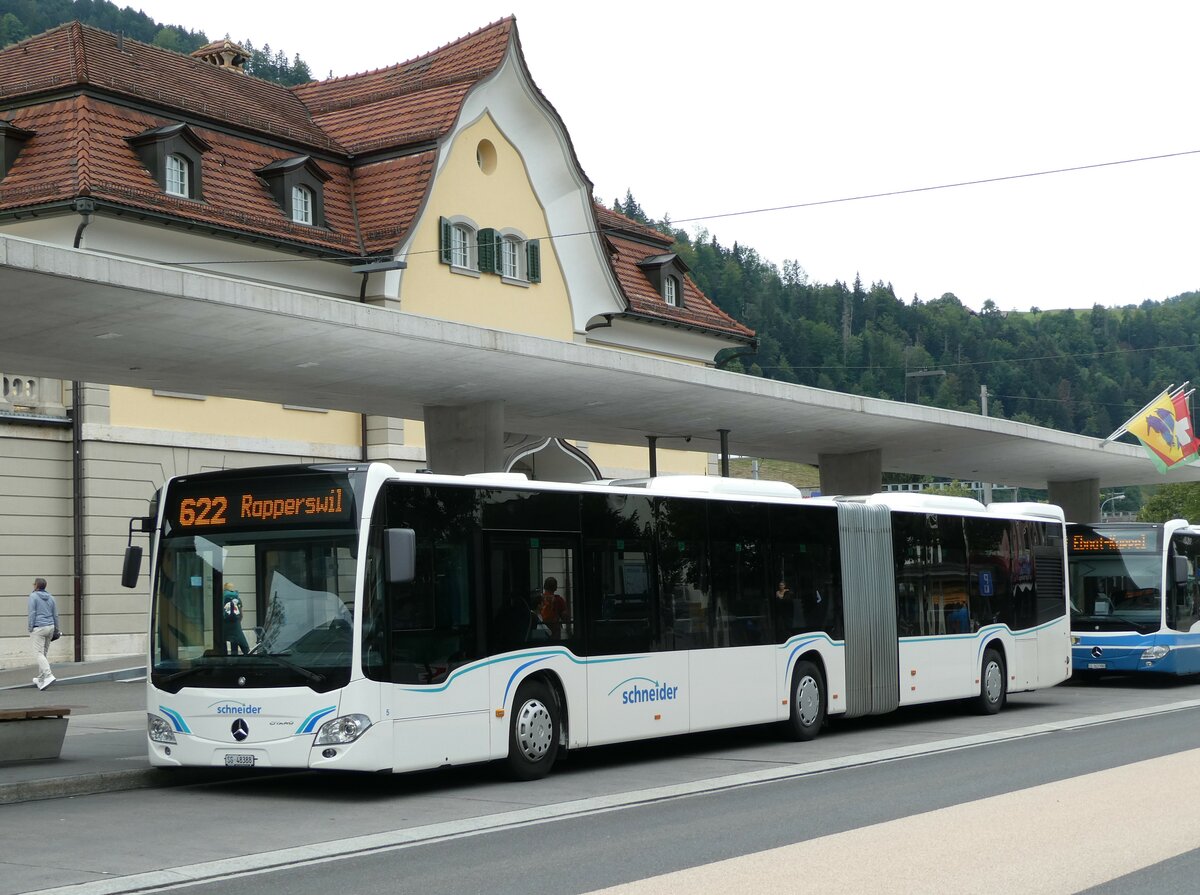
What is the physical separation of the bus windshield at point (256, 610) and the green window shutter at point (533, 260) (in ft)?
89.0

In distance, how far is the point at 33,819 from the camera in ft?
37.8

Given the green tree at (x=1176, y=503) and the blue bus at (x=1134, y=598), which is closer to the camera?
the blue bus at (x=1134, y=598)

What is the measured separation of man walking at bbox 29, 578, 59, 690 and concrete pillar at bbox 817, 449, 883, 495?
Result: 1579 centimetres

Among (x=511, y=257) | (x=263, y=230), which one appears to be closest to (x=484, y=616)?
(x=263, y=230)

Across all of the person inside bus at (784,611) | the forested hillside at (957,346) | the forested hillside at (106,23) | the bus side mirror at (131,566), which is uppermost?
the forested hillside at (106,23)

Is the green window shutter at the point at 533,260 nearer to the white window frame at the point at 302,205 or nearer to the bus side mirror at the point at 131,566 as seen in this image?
the white window frame at the point at 302,205

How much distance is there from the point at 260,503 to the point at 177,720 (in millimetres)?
1862

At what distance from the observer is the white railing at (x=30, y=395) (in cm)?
2977

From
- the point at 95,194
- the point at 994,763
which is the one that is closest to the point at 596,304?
the point at 95,194

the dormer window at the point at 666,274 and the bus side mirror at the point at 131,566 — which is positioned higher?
the dormer window at the point at 666,274

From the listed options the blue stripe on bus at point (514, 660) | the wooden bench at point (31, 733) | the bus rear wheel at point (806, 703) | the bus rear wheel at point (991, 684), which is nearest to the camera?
the blue stripe on bus at point (514, 660)

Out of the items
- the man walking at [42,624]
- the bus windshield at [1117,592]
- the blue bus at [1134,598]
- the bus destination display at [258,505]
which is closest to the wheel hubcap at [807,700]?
the bus destination display at [258,505]

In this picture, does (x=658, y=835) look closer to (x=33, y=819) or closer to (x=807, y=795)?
(x=807, y=795)

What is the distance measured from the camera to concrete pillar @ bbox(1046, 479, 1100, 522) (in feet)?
140
